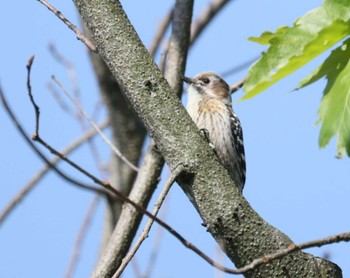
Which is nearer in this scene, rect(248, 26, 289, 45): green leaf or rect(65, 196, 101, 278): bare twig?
rect(248, 26, 289, 45): green leaf

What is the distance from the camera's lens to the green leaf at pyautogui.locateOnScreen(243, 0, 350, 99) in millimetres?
2180

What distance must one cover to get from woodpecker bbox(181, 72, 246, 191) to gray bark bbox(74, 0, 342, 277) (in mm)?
3349

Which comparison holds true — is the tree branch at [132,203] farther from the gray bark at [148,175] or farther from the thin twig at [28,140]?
the gray bark at [148,175]

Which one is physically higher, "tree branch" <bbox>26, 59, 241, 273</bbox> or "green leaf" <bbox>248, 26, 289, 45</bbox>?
"green leaf" <bbox>248, 26, 289, 45</bbox>

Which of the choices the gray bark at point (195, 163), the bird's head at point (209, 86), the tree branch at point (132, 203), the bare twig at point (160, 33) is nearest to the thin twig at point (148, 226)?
the gray bark at point (195, 163)

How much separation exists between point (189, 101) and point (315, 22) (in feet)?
17.6

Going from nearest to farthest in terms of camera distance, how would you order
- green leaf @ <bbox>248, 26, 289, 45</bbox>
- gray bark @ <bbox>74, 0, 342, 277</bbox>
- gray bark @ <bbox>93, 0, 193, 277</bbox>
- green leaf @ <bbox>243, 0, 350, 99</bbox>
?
green leaf @ <bbox>243, 0, 350, 99</bbox>
green leaf @ <bbox>248, 26, 289, 45</bbox>
gray bark @ <bbox>74, 0, 342, 277</bbox>
gray bark @ <bbox>93, 0, 193, 277</bbox>

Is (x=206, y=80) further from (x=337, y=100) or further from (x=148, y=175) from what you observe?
(x=337, y=100)

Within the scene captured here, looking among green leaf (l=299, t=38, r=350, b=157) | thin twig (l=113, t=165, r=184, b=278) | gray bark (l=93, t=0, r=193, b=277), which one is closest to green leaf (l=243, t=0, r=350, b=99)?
green leaf (l=299, t=38, r=350, b=157)

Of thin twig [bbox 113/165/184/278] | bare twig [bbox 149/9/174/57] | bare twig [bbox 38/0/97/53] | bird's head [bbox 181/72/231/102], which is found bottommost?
thin twig [bbox 113/165/184/278]

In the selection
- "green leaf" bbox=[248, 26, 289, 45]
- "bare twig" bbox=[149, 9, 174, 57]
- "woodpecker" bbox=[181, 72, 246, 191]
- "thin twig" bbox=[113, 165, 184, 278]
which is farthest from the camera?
"bare twig" bbox=[149, 9, 174, 57]

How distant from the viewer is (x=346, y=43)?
2.23m

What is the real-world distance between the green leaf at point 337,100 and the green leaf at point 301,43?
0.08 metres

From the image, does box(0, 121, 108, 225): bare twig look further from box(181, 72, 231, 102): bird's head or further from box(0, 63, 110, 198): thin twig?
box(0, 63, 110, 198): thin twig
